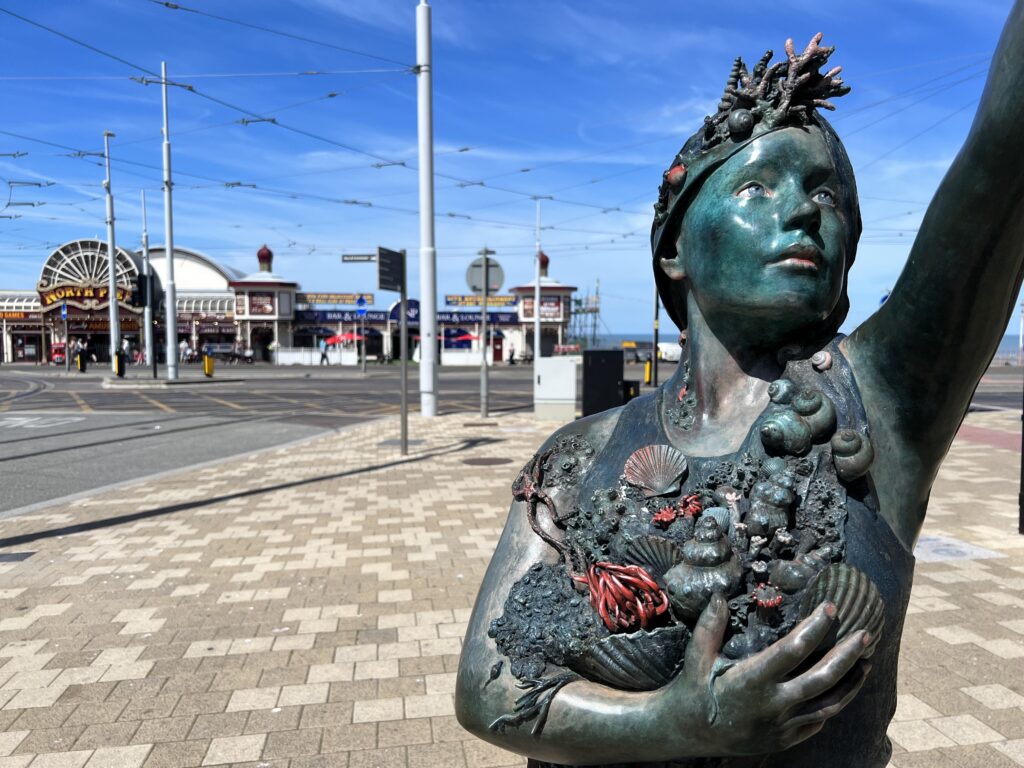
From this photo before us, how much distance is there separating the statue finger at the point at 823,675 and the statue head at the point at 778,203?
58cm

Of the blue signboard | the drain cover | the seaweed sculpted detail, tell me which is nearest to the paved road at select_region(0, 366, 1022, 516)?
the drain cover

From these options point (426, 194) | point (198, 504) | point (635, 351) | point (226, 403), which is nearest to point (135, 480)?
point (198, 504)

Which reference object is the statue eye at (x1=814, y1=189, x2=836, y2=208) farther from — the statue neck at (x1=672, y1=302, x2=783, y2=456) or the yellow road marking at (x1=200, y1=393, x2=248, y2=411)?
the yellow road marking at (x1=200, y1=393, x2=248, y2=411)

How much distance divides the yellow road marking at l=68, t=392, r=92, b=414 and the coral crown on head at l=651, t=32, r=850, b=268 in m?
18.8

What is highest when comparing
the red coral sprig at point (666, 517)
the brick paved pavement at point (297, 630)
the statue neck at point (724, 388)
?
the statue neck at point (724, 388)

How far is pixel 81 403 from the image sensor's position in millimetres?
19453

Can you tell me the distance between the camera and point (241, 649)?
4.11 metres

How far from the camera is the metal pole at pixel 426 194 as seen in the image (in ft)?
48.3

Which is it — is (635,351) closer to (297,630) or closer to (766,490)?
(297,630)

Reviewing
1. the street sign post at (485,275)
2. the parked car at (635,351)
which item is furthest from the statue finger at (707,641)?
the parked car at (635,351)

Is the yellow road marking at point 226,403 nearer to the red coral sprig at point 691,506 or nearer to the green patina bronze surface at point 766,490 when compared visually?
the green patina bronze surface at point 766,490

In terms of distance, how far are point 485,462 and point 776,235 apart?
883cm

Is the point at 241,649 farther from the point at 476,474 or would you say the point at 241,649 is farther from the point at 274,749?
the point at 476,474

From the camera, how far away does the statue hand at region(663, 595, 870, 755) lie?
1.09m
